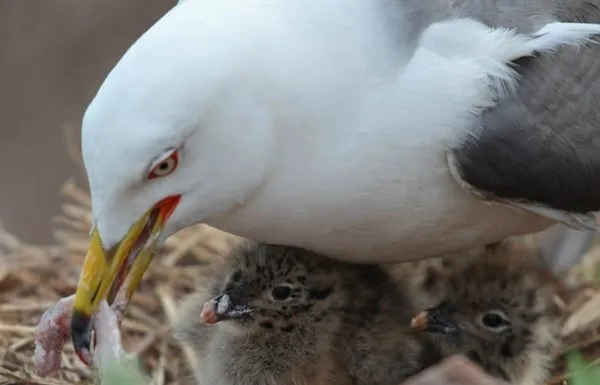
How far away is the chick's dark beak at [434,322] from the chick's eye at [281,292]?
0.18 meters

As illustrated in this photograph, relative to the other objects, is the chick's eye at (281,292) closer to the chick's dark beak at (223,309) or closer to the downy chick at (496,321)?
the chick's dark beak at (223,309)

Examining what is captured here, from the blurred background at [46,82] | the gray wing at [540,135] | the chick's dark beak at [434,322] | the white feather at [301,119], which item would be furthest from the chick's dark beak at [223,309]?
the blurred background at [46,82]

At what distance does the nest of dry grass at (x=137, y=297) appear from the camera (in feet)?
6.66

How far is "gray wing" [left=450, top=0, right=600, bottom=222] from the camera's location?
1.65 meters

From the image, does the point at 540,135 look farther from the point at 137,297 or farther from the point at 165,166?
the point at 137,297

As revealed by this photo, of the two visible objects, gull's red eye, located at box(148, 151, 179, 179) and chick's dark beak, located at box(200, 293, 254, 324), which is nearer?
gull's red eye, located at box(148, 151, 179, 179)

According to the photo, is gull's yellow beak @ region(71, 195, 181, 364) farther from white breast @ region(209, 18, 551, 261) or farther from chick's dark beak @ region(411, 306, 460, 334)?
chick's dark beak @ region(411, 306, 460, 334)

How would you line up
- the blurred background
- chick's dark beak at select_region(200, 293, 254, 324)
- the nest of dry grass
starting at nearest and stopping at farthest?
chick's dark beak at select_region(200, 293, 254, 324), the nest of dry grass, the blurred background

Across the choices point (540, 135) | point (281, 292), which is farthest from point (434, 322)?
point (540, 135)

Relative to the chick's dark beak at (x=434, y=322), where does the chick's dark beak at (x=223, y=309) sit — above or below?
above

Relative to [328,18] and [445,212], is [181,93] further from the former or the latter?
[445,212]

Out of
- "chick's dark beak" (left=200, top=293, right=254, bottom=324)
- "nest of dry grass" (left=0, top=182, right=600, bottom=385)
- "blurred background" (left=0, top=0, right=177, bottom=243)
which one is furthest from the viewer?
"blurred background" (left=0, top=0, right=177, bottom=243)

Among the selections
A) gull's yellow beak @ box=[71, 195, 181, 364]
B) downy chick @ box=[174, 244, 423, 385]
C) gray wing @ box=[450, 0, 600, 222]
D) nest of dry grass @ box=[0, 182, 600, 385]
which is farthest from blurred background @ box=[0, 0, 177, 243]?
gray wing @ box=[450, 0, 600, 222]

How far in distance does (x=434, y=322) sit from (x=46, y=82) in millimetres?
1446
